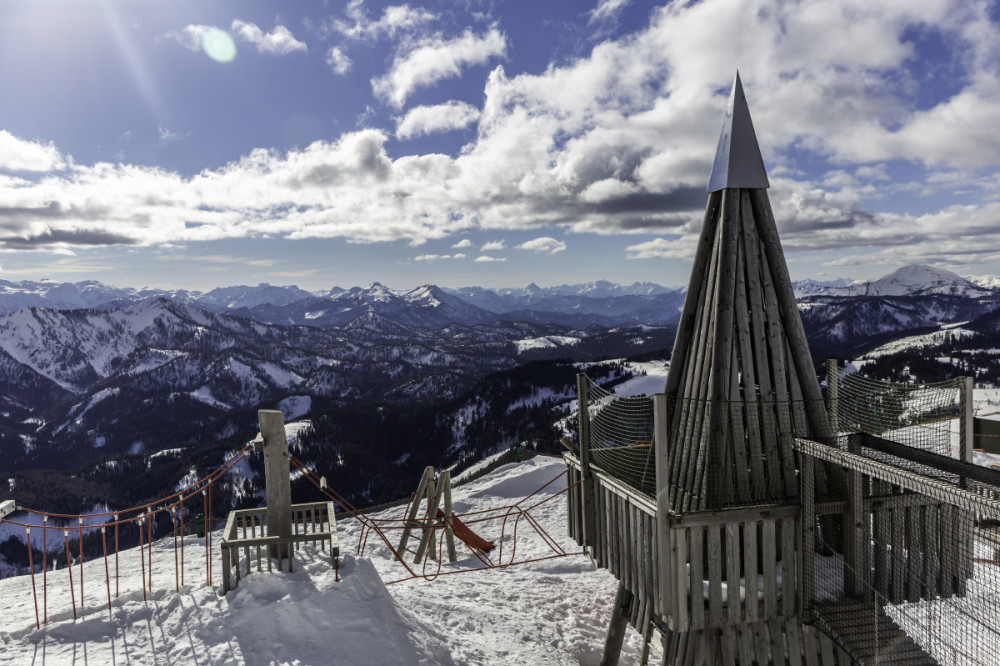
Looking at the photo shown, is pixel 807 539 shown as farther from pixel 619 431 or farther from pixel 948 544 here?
pixel 619 431

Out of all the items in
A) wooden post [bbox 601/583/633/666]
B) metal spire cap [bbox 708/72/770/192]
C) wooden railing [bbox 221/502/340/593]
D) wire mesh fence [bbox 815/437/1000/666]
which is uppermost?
metal spire cap [bbox 708/72/770/192]

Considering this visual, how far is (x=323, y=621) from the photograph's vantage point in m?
6.78

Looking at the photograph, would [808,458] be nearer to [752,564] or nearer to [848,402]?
[752,564]

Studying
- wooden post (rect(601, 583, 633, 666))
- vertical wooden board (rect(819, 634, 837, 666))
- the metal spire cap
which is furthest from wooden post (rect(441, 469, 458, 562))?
the metal spire cap

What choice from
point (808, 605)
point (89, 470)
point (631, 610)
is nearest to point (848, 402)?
point (808, 605)

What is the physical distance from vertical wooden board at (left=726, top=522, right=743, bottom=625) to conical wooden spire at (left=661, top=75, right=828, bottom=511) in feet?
1.85

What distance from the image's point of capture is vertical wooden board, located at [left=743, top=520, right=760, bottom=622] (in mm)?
5520

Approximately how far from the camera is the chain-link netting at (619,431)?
782 centimetres

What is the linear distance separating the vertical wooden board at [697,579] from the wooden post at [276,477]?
6.08 meters

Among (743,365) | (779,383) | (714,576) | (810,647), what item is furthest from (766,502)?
(810,647)

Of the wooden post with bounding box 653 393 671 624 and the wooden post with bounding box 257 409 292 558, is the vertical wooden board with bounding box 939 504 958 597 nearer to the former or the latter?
the wooden post with bounding box 653 393 671 624

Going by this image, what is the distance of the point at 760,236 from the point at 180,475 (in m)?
148

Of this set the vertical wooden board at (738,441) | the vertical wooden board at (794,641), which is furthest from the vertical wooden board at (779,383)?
the vertical wooden board at (794,641)

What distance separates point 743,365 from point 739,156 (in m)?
2.58
